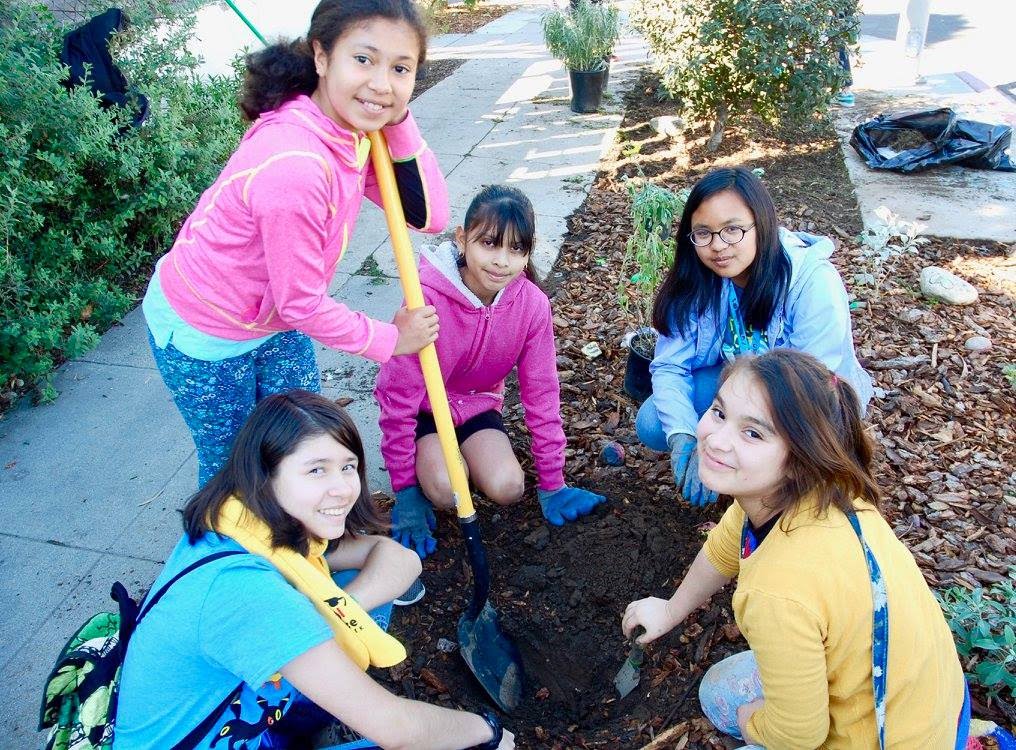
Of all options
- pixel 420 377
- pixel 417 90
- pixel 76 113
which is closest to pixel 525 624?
pixel 420 377

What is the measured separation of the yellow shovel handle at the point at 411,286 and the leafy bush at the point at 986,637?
1.41 meters

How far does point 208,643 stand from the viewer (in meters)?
1.42

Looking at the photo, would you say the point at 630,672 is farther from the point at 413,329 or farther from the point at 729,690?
the point at 413,329

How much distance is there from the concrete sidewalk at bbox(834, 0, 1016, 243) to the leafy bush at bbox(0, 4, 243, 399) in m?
4.01

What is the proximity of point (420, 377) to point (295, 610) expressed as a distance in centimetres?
119

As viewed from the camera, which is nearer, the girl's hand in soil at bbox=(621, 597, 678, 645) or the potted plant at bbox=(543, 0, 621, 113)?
the girl's hand in soil at bbox=(621, 597, 678, 645)

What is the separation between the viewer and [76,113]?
11.8 ft

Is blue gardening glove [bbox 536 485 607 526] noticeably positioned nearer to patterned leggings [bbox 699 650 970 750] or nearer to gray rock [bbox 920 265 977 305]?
patterned leggings [bbox 699 650 970 750]

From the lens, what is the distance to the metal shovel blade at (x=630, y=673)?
2193 millimetres

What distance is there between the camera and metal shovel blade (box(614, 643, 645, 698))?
2193 millimetres

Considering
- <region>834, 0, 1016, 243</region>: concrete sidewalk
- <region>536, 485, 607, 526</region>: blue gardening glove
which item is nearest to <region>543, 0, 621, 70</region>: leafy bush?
<region>834, 0, 1016, 243</region>: concrete sidewalk

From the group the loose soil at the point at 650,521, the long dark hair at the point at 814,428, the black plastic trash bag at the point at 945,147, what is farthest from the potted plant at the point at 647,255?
the black plastic trash bag at the point at 945,147

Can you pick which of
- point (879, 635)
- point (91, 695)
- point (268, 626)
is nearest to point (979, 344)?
point (879, 635)

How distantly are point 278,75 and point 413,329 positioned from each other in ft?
2.35
